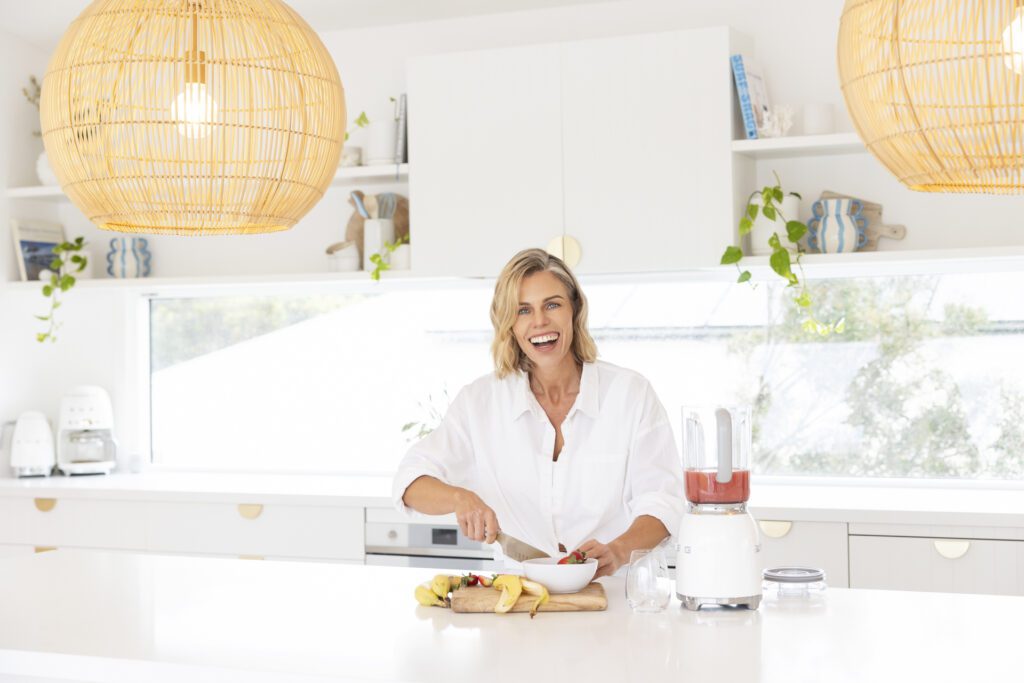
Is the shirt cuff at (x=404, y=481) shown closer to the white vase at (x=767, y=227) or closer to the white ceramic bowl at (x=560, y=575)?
the white ceramic bowl at (x=560, y=575)

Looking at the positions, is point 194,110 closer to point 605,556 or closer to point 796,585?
point 605,556

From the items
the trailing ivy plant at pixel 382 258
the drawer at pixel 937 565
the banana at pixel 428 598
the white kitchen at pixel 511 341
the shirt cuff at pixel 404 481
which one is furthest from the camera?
the trailing ivy plant at pixel 382 258

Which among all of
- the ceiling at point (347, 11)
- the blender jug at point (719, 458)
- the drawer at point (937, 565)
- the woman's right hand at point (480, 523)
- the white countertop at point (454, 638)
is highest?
the ceiling at point (347, 11)

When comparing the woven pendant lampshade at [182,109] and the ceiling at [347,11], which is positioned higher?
the ceiling at [347,11]

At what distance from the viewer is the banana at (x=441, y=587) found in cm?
204

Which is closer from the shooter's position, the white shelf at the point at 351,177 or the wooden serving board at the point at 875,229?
the wooden serving board at the point at 875,229

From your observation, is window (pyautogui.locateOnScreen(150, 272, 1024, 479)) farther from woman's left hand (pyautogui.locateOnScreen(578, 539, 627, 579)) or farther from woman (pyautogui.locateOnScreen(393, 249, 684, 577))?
woman's left hand (pyautogui.locateOnScreen(578, 539, 627, 579))

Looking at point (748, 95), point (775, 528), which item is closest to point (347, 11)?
point (748, 95)

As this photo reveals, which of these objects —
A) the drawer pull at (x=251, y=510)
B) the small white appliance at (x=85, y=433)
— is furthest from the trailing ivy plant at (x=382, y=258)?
the small white appliance at (x=85, y=433)

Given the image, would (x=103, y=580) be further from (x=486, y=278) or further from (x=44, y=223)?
(x=44, y=223)

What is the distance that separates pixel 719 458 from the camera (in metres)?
1.97

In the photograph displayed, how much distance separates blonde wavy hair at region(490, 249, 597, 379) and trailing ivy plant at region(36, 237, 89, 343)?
7.16ft

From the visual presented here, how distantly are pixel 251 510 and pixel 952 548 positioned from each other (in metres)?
2.14

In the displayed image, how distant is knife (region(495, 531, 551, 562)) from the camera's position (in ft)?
7.78
